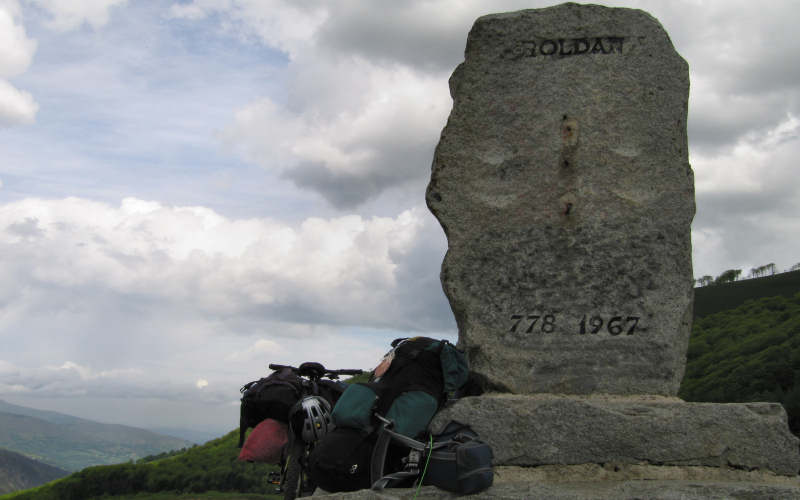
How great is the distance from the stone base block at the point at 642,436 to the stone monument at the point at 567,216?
3 centimetres

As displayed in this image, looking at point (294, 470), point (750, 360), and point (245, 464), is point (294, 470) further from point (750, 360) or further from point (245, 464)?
→ point (750, 360)

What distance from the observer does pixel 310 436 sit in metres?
5.18

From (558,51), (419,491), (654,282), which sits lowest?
(419,491)

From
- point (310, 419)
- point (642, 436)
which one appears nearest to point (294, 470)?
point (310, 419)

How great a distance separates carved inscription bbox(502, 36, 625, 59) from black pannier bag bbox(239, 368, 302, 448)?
304 cm

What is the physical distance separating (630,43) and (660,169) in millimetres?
1013

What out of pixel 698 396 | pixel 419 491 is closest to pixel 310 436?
pixel 419 491

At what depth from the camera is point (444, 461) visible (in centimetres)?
423

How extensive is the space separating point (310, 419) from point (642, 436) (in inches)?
88.6

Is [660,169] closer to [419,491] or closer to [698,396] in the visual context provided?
[419,491]

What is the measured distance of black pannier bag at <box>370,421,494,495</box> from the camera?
4.13 metres

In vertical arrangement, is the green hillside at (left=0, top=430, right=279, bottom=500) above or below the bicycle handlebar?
below

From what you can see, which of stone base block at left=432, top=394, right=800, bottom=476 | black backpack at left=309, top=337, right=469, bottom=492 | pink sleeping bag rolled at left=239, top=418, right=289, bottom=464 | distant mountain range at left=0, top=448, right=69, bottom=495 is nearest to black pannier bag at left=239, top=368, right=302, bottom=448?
pink sleeping bag rolled at left=239, top=418, right=289, bottom=464

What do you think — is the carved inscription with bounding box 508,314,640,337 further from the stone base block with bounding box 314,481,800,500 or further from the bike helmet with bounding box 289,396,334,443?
the bike helmet with bounding box 289,396,334,443
